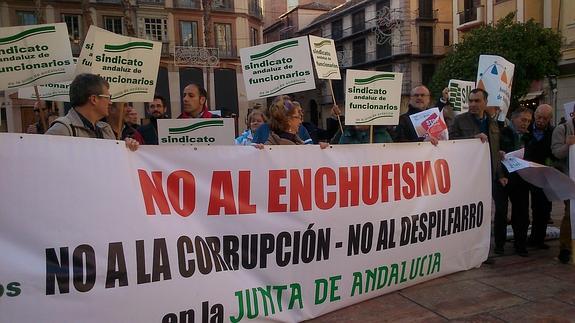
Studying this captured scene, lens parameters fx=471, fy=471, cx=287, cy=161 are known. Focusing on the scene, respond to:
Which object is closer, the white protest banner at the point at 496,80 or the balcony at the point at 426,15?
the white protest banner at the point at 496,80

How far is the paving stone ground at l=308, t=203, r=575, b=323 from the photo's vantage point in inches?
139

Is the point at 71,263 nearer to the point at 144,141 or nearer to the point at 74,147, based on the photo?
the point at 74,147

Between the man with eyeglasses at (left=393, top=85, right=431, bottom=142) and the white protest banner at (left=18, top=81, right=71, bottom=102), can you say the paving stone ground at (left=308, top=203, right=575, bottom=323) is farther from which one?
the white protest banner at (left=18, top=81, right=71, bottom=102)

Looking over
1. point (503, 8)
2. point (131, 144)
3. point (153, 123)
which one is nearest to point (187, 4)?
point (503, 8)

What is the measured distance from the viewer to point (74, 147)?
2.61 m

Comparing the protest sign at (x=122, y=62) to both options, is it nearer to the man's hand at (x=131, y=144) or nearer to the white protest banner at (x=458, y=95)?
the man's hand at (x=131, y=144)

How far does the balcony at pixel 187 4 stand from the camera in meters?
36.9

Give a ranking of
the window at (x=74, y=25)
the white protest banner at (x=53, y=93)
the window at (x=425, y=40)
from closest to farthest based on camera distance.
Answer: the white protest banner at (x=53, y=93) < the window at (x=74, y=25) < the window at (x=425, y=40)

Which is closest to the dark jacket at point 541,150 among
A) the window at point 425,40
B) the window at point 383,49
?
the window at point 425,40

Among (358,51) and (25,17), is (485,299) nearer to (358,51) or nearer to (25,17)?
(25,17)

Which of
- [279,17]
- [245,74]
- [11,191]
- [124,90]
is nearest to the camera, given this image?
[11,191]

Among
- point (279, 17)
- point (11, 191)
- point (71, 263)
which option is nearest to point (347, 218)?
point (71, 263)

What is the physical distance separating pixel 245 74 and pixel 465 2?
36.3 metres

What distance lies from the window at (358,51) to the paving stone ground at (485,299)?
48444mm
